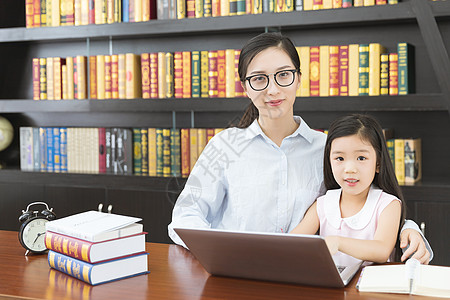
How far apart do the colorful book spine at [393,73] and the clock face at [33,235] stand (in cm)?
172

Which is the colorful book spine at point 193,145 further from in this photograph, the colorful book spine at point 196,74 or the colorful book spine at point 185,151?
the colorful book spine at point 196,74

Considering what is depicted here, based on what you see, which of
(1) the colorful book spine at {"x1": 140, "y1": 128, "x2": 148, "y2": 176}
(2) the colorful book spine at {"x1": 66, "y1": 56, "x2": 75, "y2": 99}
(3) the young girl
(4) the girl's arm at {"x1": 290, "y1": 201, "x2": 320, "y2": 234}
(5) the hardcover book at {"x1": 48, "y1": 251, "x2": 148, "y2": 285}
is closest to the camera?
(5) the hardcover book at {"x1": 48, "y1": 251, "x2": 148, "y2": 285}

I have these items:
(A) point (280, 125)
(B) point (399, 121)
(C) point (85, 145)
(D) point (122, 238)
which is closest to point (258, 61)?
(A) point (280, 125)

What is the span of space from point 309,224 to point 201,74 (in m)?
1.49

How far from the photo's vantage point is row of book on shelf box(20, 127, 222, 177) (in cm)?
302

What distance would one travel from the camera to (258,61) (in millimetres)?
1698

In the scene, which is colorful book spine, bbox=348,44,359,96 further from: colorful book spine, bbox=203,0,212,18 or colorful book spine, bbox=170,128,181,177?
colorful book spine, bbox=170,128,181,177

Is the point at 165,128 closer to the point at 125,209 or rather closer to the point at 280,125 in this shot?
the point at 125,209

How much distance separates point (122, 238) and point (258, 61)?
675 millimetres

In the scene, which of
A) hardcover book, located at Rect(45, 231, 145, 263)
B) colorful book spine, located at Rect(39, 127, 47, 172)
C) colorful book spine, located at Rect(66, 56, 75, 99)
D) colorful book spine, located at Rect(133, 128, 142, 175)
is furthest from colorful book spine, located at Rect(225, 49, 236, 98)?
hardcover book, located at Rect(45, 231, 145, 263)

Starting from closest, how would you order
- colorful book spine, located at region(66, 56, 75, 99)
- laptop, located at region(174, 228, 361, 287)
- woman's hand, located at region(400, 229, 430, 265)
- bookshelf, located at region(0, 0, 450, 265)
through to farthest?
laptop, located at region(174, 228, 361, 287)
woman's hand, located at region(400, 229, 430, 265)
bookshelf, located at region(0, 0, 450, 265)
colorful book spine, located at region(66, 56, 75, 99)

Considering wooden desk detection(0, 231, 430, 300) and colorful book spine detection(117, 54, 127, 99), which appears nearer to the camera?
wooden desk detection(0, 231, 430, 300)

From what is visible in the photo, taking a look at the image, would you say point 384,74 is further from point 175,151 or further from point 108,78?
point 108,78

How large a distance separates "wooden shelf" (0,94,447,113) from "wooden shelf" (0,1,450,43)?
13.9 inches
